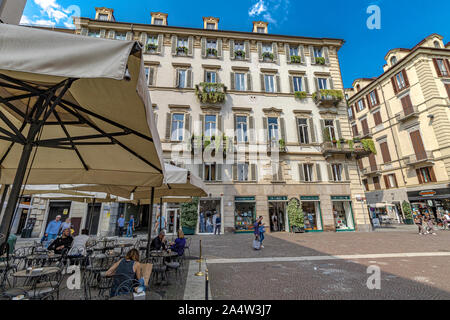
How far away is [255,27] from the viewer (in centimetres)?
2412

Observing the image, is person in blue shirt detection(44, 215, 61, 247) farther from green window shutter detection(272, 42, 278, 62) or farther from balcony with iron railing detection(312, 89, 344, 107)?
green window shutter detection(272, 42, 278, 62)

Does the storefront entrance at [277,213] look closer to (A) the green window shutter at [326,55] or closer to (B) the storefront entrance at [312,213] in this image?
(B) the storefront entrance at [312,213]

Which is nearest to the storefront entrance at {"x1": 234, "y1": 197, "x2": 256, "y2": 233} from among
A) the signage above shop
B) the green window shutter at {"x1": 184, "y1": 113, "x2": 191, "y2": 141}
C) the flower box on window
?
the green window shutter at {"x1": 184, "y1": 113, "x2": 191, "y2": 141}

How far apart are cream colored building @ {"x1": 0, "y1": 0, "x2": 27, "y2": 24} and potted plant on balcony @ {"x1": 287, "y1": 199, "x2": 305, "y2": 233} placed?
719 inches

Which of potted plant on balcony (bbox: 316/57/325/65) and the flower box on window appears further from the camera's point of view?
potted plant on balcony (bbox: 316/57/325/65)

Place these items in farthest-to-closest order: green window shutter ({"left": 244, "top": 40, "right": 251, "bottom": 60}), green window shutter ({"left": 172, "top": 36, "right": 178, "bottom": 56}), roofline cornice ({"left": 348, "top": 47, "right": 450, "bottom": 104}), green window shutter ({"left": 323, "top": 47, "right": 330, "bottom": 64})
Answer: roofline cornice ({"left": 348, "top": 47, "right": 450, "bottom": 104}) → green window shutter ({"left": 323, "top": 47, "right": 330, "bottom": 64}) → green window shutter ({"left": 244, "top": 40, "right": 251, "bottom": 60}) → green window shutter ({"left": 172, "top": 36, "right": 178, "bottom": 56})

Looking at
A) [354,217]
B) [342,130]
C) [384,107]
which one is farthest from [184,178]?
[384,107]

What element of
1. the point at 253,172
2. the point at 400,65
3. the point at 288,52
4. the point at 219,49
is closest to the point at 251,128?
the point at 253,172

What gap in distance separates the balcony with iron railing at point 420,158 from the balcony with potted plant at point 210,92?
888 inches

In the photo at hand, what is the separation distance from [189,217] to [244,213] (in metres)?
4.68

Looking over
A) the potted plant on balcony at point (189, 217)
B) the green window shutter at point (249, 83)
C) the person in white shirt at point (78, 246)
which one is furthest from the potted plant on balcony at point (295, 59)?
the person in white shirt at point (78, 246)

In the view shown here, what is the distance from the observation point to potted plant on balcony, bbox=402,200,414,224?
24473 millimetres

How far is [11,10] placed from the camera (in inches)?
185
